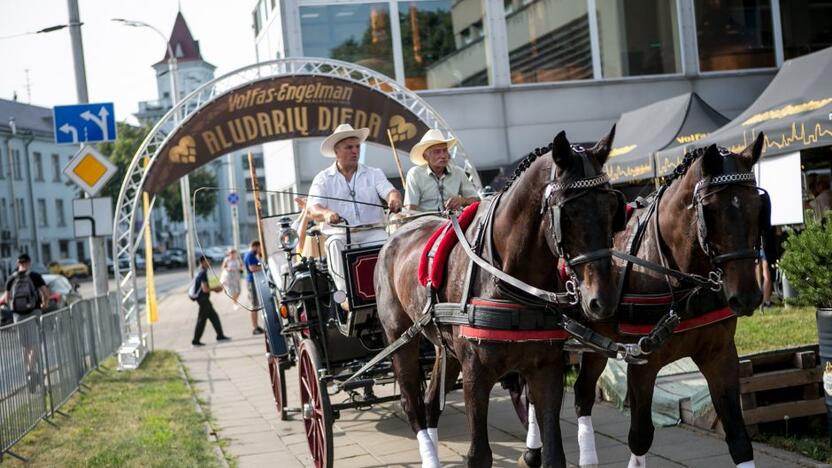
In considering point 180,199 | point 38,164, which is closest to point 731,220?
point 180,199

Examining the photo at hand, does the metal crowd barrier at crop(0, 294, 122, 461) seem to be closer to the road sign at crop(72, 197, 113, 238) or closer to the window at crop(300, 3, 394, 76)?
the road sign at crop(72, 197, 113, 238)

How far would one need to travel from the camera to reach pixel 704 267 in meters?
4.98

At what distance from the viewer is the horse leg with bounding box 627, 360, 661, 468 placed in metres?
5.12

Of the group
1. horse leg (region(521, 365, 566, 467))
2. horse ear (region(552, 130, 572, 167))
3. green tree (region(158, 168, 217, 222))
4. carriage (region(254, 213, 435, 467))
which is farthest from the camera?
green tree (region(158, 168, 217, 222))

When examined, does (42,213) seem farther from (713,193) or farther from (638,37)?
(713,193)

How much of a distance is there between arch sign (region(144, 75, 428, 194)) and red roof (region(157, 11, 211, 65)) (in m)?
97.4

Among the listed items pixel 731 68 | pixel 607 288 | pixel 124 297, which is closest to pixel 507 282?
pixel 607 288

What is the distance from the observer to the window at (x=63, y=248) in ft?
237

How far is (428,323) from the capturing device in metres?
5.13

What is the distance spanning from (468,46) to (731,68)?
20.6 feet

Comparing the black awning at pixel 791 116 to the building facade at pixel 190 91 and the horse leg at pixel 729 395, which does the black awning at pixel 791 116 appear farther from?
the building facade at pixel 190 91

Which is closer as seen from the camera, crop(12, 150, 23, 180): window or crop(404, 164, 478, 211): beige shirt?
crop(404, 164, 478, 211): beige shirt

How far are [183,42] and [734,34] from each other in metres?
95.2

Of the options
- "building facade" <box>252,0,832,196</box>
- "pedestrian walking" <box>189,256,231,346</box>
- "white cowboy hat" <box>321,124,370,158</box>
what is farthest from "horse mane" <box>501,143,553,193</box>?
"building facade" <box>252,0,832,196</box>
